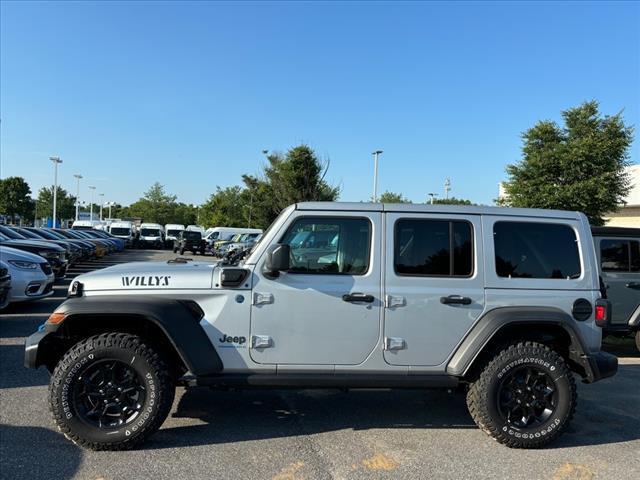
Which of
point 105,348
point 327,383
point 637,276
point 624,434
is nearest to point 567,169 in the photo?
point 637,276

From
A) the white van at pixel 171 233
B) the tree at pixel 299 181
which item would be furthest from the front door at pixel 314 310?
the white van at pixel 171 233

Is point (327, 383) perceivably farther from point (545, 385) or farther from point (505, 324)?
point (545, 385)

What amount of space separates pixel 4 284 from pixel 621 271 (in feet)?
32.0

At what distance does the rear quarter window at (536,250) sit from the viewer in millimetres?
4504

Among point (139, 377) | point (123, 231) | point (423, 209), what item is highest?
point (123, 231)

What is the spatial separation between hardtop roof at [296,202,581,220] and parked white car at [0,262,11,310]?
6.62m

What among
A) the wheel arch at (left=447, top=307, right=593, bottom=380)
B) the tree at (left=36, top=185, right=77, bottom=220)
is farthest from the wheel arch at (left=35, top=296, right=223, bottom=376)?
the tree at (left=36, top=185, right=77, bottom=220)

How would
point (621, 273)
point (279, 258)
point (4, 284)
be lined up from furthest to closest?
point (4, 284), point (621, 273), point (279, 258)

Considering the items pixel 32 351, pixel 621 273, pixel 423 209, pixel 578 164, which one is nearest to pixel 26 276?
pixel 32 351

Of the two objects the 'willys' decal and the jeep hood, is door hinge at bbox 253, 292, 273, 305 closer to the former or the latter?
the jeep hood

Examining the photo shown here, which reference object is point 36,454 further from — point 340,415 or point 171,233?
point 171,233

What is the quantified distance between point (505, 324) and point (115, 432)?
10.3 feet

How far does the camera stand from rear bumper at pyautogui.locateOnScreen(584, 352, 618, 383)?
4375mm

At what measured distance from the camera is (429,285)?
14.3 ft
